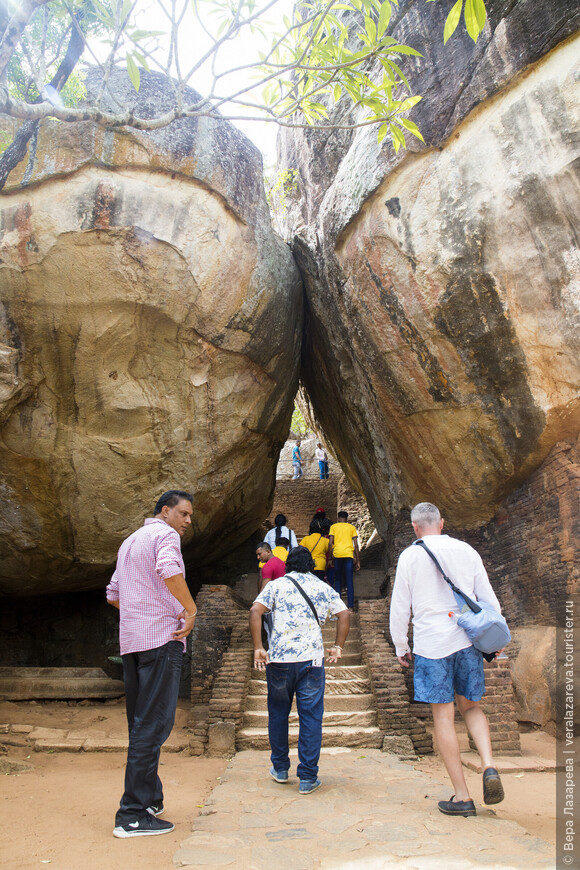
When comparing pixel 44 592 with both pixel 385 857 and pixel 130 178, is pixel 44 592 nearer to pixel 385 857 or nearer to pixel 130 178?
pixel 130 178

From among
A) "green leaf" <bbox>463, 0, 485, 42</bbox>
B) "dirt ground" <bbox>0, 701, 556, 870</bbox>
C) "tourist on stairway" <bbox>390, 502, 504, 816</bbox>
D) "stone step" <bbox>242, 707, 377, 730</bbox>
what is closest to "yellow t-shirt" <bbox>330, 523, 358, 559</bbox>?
"stone step" <bbox>242, 707, 377, 730</bbox>

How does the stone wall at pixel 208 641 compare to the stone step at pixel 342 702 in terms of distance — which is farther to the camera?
the stone wall at pixel 208 641

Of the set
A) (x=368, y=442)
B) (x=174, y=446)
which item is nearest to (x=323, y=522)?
(x=368, y=442)

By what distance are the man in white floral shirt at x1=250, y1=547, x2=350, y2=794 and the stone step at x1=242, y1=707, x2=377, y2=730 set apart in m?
1.90

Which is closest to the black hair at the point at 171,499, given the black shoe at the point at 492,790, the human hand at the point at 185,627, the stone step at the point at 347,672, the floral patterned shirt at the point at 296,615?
the human hand at the point at 185,627

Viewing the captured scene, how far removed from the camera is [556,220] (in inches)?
235

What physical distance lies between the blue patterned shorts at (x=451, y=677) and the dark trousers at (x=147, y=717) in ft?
4.29

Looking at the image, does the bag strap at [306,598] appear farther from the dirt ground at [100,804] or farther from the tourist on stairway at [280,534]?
the tourist on stairway at [280,534]

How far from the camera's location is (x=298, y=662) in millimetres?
3812

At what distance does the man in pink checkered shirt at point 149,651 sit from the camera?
296cm

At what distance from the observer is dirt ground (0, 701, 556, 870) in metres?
2.66

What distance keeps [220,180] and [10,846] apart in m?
7.01

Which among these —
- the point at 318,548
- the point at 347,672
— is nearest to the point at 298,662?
the point at 347,672

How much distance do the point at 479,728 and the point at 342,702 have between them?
3.20 metres
